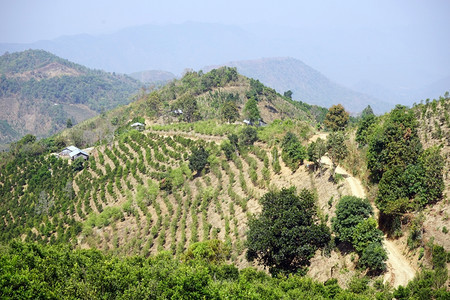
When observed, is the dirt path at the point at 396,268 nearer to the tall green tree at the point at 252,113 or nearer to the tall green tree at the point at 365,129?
the tall green tree at the point at 365,129

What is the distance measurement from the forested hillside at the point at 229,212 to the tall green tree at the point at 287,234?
9 cm

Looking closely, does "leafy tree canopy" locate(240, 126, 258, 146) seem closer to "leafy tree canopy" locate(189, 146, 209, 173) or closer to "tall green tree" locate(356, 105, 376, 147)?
"leafy tree canopy" locate(189, 146, 209, 173)

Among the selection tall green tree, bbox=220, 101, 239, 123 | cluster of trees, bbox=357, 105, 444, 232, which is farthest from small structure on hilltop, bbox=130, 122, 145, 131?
cluster of trees, bbox=357, 105, 444, 232

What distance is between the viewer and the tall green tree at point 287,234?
21.6 m

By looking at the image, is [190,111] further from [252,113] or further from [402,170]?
[402,170]

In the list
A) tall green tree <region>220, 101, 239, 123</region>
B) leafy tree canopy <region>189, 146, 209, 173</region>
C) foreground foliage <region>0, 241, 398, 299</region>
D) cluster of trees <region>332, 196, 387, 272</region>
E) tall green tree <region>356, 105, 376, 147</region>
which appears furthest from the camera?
tall green tree <region>220, 101, 239, 123</region>

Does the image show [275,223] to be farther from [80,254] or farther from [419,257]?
[80,254]

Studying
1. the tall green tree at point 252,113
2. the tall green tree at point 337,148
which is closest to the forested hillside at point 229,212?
the tall green tree at point 337,148

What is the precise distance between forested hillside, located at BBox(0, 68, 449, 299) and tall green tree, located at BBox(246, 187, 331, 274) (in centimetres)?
9

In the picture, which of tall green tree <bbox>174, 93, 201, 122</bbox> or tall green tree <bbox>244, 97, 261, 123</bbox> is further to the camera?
tall green tree <bbox>174, 93, 201, 122</bbox>

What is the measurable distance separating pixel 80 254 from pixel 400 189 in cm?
2214

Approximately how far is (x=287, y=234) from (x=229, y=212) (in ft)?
47.3

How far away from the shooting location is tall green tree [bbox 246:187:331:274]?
21.6 meters

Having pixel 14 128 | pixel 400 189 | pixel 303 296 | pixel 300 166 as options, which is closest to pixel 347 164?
pixel 300 166
